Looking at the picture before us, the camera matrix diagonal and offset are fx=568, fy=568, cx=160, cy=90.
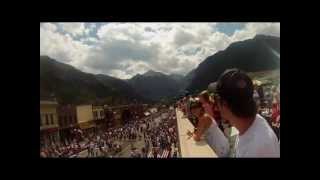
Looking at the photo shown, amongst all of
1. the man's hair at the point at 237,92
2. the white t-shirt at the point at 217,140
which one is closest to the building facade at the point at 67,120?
the white t-shirt at the point at 217,140

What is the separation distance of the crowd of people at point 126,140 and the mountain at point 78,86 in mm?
235

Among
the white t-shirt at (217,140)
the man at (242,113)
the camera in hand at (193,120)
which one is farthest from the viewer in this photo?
the camera in hand at (193,120)

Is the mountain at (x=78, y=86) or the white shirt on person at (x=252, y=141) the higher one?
the mountain at (x=78, y=86)

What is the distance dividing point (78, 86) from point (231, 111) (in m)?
1.28

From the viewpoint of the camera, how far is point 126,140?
15.5ft

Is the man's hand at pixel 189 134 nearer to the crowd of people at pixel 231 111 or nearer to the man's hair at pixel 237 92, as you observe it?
the crowd of people at pixel 231 111

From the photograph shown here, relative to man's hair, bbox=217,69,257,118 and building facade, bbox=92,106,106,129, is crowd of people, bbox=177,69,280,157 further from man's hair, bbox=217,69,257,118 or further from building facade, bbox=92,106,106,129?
building facade, bbox=92,106,106,129

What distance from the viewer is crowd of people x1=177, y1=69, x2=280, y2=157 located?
4238 millimetres

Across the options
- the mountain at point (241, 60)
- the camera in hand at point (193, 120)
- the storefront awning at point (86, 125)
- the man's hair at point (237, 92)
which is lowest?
the storefront awning at point (86, 125)

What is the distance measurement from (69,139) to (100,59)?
28.0 inches

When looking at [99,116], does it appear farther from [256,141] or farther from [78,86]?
[256,141]

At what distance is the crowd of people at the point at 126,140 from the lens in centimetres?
471
